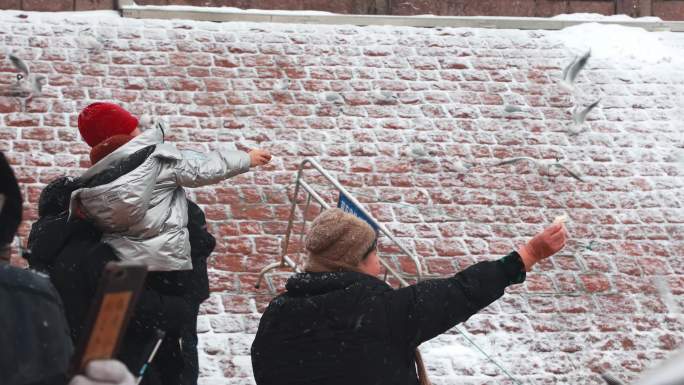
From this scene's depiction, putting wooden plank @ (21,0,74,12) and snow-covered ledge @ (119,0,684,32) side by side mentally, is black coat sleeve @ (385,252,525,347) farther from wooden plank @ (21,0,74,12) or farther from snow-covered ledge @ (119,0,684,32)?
wooden plank @ (21,0,74,12)

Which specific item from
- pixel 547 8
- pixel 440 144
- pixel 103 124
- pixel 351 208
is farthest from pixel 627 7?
pixel 103 124

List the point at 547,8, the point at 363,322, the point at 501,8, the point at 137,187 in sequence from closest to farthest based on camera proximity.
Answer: the point at 363,322
the point at 137,187
the point at 501,8
the point at 547,8

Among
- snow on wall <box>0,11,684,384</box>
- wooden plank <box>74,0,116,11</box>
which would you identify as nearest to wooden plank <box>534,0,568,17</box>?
snow on wall <box>0,11,684,384</box>

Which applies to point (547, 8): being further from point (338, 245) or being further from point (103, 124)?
point (338, 245)

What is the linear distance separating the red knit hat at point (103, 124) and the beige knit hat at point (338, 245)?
1.22m

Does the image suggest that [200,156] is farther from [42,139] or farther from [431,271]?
[42,139]

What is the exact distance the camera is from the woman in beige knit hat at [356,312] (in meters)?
3.55

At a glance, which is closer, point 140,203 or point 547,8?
point 140,203

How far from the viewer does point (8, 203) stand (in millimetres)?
2494

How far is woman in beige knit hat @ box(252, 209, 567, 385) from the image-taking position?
3549 mm

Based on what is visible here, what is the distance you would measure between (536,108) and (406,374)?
19.6 ft

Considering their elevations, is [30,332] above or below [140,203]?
above

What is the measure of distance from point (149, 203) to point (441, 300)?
1.40 meters

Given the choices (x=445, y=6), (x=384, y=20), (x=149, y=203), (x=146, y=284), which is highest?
(x=445, y=6)
